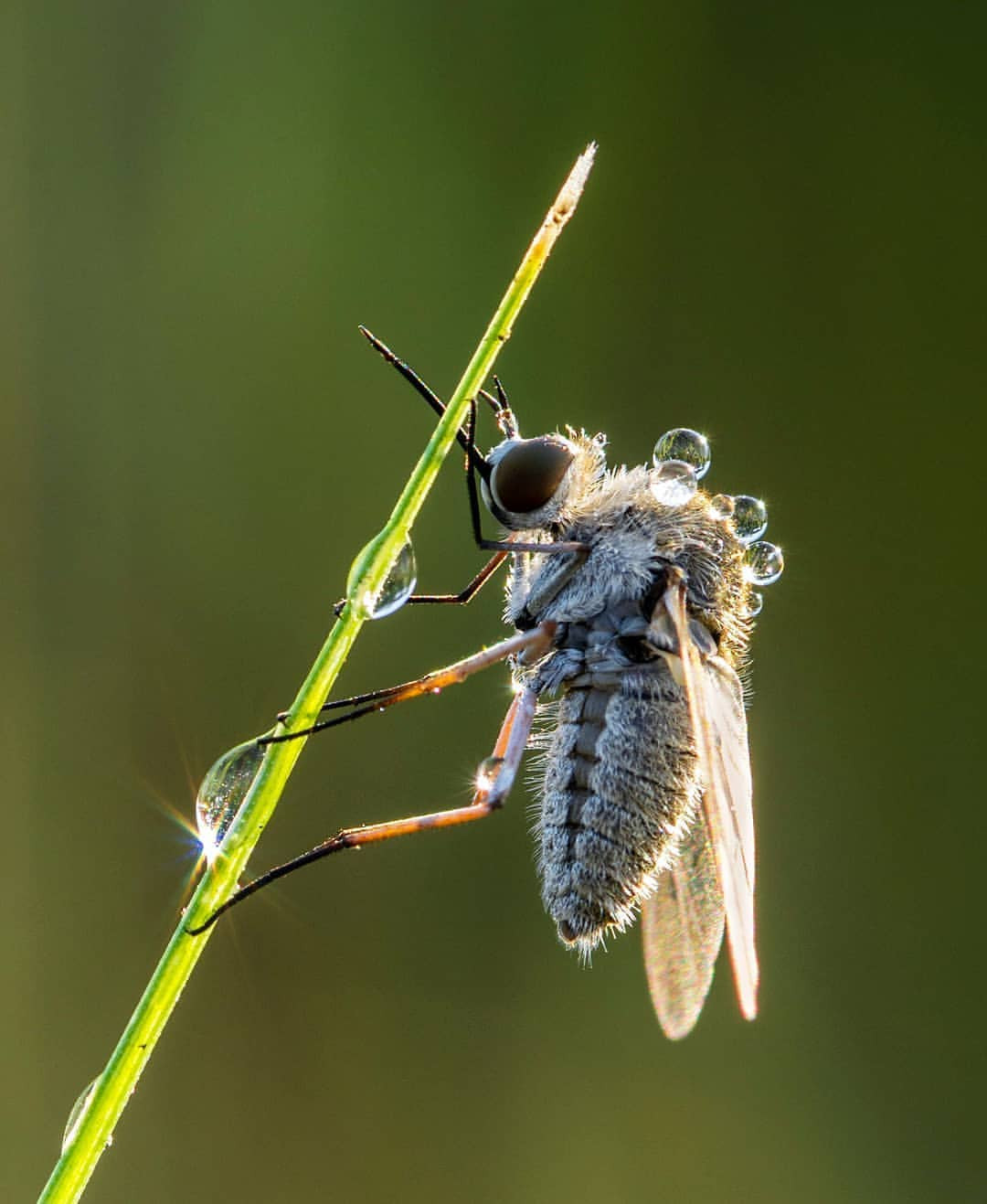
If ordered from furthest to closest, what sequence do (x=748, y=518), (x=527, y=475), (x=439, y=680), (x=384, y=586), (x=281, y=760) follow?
(x=748, y=518) < (x=527, y=475) < (x=439, y=680) < (x=384, y=586) < (x=281, y=760)

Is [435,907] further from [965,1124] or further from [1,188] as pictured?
[1,188]

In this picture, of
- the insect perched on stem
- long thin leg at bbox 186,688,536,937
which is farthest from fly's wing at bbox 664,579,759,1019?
long thin leg at bbox 186,688,536,937

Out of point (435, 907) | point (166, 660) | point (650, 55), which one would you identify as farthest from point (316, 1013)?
point (650, 55)

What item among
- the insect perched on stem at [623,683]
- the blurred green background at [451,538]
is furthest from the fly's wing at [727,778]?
the blurred green background at [451,538]

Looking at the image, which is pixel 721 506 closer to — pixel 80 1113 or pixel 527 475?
pixel 527 475

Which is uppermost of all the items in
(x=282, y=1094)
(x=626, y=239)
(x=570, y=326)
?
(x=626, y=239)

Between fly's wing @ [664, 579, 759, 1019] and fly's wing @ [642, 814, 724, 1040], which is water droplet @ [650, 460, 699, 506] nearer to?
fly's wing @ [664, 579, 759, 1019]

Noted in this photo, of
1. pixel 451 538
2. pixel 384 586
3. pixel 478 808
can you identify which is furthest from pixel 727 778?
pixel 451 538
